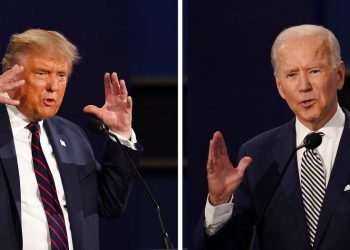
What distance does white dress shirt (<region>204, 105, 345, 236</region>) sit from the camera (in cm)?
324

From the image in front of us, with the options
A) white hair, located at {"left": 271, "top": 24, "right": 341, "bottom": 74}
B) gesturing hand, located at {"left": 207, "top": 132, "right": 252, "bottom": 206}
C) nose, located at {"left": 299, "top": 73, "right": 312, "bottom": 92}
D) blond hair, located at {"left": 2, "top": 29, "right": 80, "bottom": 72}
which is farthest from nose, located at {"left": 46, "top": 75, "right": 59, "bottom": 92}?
nose, located at {"left": 299, "top": 73, "right": 312, "bottom": 92}

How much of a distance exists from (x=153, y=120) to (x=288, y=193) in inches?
27.3

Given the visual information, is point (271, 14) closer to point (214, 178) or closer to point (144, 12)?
point (144, 12)

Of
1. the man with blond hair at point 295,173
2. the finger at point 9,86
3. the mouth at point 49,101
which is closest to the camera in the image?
the finger at point 9,86

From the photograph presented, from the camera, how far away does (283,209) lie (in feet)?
10.7

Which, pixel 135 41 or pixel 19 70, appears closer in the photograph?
pixel 19 70

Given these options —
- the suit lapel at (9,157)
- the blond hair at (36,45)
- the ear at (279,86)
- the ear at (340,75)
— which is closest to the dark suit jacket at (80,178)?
the suit lapel at (9,157)

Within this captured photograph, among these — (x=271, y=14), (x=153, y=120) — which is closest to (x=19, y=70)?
(x=153, y=120)

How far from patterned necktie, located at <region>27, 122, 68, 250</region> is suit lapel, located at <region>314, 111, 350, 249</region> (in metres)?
1.07

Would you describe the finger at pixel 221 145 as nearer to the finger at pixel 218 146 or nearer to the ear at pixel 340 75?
the finger at pixel 218 146

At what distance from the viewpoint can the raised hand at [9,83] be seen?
3.09 m

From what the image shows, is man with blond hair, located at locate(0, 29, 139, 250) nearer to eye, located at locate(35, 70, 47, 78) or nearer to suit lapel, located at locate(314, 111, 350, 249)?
eye, located at locate(35, 70, 47, 78)

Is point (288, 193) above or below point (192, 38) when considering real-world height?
below

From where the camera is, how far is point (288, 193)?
10.7 feet
